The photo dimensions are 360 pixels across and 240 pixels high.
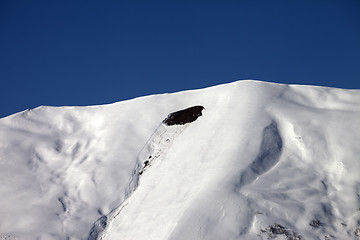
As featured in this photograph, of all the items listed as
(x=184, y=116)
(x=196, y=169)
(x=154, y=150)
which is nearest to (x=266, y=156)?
(x=196, y=169)

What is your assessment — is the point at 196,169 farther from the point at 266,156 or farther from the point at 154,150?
the point at 154,150

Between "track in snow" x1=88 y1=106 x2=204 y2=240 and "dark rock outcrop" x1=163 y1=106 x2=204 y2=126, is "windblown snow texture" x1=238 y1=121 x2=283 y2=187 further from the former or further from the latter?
"track in snow" x1=88 y1=106 x2=204 y2=240

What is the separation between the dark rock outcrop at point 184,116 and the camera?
1222 inches

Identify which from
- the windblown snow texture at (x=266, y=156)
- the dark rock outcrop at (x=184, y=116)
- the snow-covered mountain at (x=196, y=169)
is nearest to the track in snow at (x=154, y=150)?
the dark rock outcrop at (x=184, y=116)

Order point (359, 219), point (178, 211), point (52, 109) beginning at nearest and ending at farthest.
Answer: point (359, 219) < point (178, 211) < point (52, 109)

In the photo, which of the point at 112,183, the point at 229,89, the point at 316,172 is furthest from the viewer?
the point at 229,89

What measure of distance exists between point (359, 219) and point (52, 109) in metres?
27.1

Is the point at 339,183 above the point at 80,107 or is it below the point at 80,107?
below

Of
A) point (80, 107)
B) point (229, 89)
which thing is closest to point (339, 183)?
point (229, 89)

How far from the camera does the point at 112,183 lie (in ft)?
90.2

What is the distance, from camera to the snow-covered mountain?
65.8ft

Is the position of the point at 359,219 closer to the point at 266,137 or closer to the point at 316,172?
the point at 316,172

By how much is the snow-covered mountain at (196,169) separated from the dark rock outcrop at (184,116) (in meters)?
0.46

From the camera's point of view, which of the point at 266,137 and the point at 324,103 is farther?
the point at 324,103
